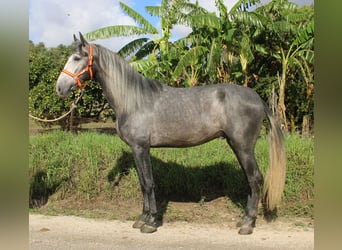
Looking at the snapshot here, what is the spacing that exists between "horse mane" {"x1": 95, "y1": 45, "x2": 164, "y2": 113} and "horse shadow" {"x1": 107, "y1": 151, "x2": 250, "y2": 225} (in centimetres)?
188

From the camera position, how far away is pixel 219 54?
8.55m

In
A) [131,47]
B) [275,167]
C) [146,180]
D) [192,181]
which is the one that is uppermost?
[131,47]

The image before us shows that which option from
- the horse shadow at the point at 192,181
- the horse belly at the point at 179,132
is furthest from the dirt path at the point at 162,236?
the horse belly at the point at 179,132

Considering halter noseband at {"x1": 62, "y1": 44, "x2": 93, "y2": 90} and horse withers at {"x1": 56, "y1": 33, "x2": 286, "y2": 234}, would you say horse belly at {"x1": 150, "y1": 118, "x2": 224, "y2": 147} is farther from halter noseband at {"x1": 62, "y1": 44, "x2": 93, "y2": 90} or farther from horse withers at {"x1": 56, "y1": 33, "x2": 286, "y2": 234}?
halter noseband at {"x1": 62, "y1": 44, "x2": 93, "y2": 90}

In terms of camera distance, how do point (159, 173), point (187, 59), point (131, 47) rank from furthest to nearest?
point (131, 47) → point (187, 59) → point (159, 173)

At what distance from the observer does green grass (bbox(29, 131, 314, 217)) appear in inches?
211

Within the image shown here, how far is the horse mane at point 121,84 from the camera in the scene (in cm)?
412

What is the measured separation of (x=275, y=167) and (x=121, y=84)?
7.12 ft

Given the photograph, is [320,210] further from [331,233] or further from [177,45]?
[177,45]

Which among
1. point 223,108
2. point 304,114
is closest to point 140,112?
point 223,108

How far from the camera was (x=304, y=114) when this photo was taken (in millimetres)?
9812

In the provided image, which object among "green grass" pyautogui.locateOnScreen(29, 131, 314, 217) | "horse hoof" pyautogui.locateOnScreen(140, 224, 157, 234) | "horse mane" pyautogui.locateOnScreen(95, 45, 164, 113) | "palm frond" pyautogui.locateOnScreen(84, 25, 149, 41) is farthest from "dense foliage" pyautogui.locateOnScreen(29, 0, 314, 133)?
"horse hoof" pyautogui.locateOnScreen(140, 224, 157, 234)

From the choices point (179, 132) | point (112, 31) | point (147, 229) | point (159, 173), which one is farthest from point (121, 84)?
point (112, 31)

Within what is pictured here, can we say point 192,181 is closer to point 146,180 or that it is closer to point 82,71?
point 146,180
